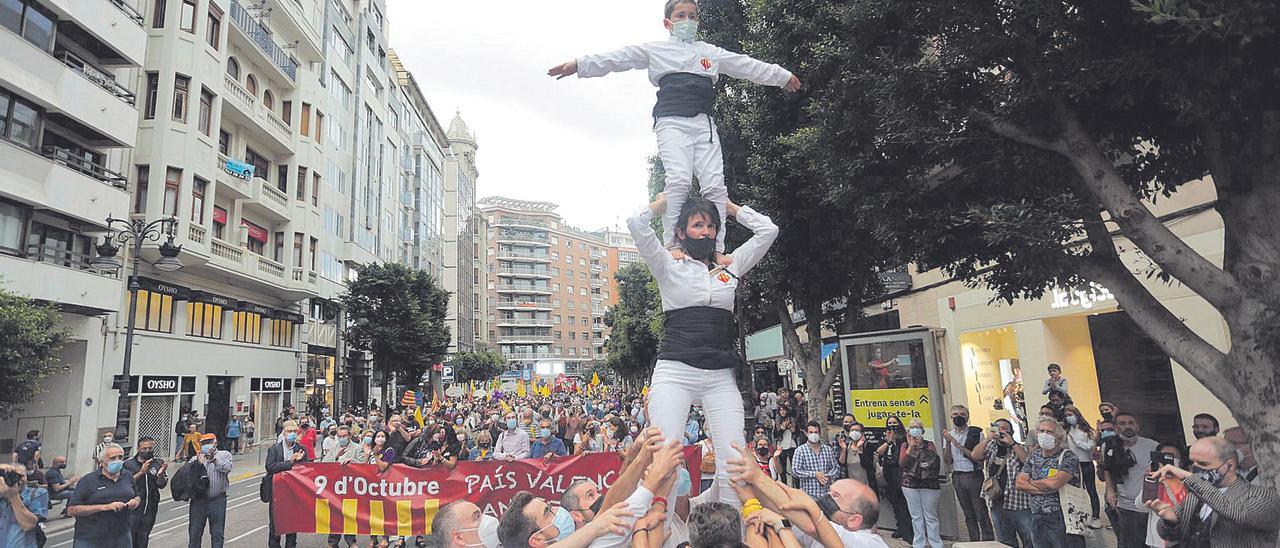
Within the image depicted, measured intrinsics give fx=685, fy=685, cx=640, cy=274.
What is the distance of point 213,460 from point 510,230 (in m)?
104

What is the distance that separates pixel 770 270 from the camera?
1337cm

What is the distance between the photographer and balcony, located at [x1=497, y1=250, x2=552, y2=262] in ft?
359

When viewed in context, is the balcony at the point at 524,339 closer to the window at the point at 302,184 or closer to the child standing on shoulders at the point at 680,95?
the window at the point at 302,184

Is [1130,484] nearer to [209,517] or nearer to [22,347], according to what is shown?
[209,517]

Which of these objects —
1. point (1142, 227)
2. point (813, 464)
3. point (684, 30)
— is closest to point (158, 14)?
point (684, 30)

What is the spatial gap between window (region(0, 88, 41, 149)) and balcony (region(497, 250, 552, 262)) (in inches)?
3582

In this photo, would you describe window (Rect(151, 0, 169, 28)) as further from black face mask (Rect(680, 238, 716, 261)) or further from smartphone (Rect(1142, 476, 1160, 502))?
smartphone (Rect(1142, 476, 1160, 502))

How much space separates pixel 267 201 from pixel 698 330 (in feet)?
98.9

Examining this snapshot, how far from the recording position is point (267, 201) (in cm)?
2917

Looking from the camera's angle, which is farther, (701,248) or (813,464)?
(813,464)

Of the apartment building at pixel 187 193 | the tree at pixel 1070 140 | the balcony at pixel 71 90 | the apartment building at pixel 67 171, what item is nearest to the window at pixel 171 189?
the apartment building at pixel 187 193

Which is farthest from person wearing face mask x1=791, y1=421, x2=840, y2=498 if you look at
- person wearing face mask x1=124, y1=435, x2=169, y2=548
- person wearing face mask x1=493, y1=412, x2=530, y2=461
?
person wearing face mask x1=124, y1=435, x2=169, y2=548

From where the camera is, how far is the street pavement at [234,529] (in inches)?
395

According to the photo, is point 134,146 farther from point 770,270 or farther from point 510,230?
point 510,230
